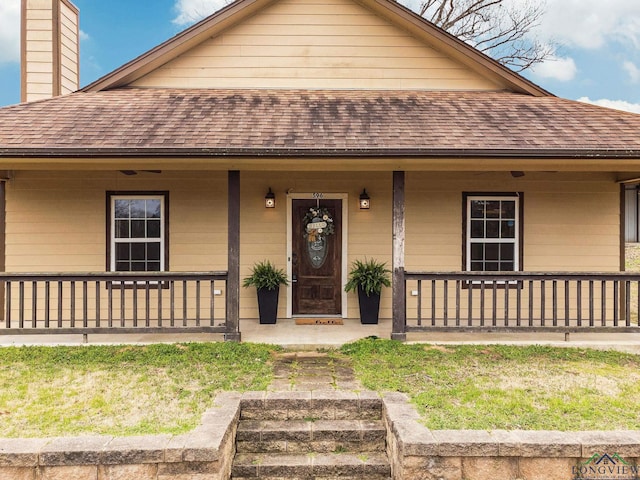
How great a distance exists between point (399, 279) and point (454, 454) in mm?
3027

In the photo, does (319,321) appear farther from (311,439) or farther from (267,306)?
(311,439)

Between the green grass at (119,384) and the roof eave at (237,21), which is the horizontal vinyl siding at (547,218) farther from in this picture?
the green grass at (119,384)

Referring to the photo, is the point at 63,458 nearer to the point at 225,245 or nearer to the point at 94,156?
the point at 94,156

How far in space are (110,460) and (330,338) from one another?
3.58 meters

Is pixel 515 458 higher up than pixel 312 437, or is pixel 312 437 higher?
pixel 515 458

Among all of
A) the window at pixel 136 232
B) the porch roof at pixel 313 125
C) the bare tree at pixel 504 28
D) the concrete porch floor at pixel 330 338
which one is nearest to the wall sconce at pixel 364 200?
the porch roof at pixel 313 125

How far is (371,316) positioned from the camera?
7508mm

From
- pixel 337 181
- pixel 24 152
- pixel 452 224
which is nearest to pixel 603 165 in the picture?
pixel 452 224

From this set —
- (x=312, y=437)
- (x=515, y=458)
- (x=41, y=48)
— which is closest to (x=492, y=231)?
(x=515, y=458)

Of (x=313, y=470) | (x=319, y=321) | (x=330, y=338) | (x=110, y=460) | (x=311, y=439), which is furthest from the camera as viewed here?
(x=319, y=321)

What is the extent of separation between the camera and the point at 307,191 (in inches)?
312

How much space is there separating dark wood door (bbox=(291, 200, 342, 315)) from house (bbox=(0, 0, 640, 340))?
2cm

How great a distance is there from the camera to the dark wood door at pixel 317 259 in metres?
7.97

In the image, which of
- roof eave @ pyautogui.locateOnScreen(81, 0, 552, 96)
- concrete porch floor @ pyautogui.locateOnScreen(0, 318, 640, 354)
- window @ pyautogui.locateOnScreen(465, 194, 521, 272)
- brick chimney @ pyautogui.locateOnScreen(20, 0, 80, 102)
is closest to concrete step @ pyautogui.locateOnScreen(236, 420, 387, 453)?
concrete porch floor @ pyautogui.locateOnScreen(0, 318, 640, 354)
